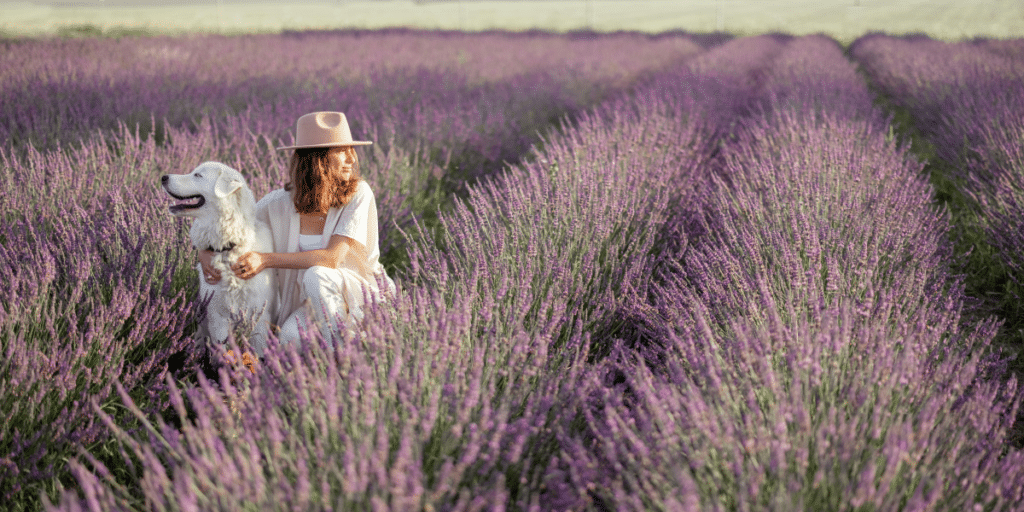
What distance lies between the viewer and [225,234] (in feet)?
5.75

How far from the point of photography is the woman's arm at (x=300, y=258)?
5.86ft

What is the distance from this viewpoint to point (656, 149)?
12.4 ft

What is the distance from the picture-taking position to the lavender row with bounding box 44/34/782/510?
102cm

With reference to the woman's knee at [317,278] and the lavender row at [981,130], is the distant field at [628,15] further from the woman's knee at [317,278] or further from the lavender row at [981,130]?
the woman's knee at [317,278]

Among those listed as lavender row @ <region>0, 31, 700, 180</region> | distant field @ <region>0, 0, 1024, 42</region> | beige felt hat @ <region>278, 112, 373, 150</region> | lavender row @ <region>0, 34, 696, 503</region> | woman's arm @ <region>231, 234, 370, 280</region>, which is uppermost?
distant field @ <region>0, 0, 1024, 42</region>

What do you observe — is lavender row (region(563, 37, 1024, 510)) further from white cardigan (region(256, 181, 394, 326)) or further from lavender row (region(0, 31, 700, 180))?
lavender row (region(0, 31, 700, 180))

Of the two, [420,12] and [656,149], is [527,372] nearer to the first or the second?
[656,149]

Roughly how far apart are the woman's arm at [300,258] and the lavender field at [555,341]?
0.25m

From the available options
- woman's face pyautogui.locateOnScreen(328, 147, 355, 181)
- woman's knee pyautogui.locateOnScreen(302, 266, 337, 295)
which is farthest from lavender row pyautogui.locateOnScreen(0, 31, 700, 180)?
woman's knee pyautogui.locateOnScreen(302, 266, 337, 295)

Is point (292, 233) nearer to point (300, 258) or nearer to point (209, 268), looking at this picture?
point (300, 258)

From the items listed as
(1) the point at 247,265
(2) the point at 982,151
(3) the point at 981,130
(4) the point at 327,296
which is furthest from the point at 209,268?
(3) the point at 981,130

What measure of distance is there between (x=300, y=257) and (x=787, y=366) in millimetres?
1402

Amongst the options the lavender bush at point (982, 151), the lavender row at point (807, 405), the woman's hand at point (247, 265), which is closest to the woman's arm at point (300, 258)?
the woman's hand at point (247, 265)

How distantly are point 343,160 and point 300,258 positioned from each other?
0.35 meters
